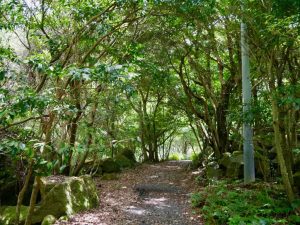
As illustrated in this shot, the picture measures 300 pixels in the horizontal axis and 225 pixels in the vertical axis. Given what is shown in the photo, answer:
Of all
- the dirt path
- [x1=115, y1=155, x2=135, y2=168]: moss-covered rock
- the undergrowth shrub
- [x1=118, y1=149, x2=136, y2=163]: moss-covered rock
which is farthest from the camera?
[x1=118, y1=149, x2=136, y2=163]: moss-covered rock

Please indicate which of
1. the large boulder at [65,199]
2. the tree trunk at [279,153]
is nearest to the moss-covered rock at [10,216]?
the large boulder at [65,199]

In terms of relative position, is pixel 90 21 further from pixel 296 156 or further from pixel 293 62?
pixel 296 156

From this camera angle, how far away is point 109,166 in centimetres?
1759

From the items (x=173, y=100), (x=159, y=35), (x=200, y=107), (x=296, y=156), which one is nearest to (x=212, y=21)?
(x=159, y=35)

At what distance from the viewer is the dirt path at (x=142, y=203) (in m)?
8.22

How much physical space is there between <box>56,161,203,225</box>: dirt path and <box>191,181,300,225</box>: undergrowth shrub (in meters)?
0.55

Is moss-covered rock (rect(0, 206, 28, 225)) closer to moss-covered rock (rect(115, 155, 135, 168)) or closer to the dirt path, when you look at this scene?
the dirt path

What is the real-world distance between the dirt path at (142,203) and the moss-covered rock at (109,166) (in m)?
2.03

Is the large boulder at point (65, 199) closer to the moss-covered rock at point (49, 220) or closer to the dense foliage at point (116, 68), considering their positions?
the moss-covered rock at point (49, 220)

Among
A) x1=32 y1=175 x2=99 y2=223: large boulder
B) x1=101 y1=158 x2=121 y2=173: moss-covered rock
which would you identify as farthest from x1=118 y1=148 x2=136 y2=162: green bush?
x1=32 y1=175 x2=99 y2=223: large boulder

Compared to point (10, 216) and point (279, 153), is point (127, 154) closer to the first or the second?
point (10, 216)

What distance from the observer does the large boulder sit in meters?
8.52

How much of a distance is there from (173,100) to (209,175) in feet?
21.6

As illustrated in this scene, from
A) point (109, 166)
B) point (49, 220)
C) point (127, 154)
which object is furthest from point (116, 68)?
point (127, 154)
